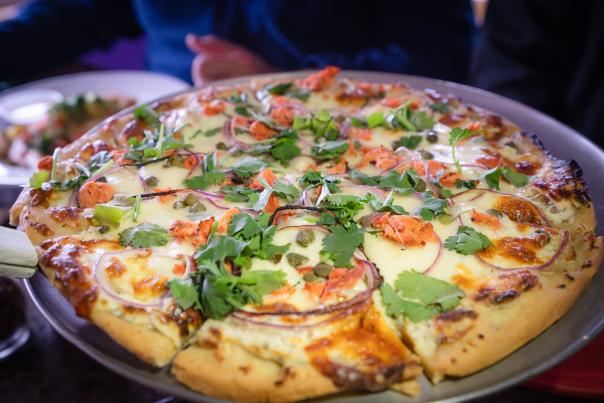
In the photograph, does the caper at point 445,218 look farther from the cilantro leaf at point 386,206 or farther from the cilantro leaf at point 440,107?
the cilantro leaf at point 440,107

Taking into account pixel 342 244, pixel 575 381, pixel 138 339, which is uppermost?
pixel 342 244

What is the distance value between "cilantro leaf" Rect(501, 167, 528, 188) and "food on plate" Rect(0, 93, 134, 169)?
2.60 meters

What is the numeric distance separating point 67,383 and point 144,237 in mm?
728

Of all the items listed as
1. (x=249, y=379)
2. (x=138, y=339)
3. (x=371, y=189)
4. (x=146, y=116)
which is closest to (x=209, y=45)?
(x=146, y=116)

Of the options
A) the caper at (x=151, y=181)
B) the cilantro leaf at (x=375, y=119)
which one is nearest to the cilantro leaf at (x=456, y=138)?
the cilantro leaf at (x=375, y=119)

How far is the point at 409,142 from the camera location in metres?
2.05

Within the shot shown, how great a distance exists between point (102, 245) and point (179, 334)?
399 mm

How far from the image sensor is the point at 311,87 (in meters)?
2.41

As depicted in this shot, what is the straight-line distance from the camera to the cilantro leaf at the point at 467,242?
149cm

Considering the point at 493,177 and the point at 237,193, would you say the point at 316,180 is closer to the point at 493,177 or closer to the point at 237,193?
the point at 237,193

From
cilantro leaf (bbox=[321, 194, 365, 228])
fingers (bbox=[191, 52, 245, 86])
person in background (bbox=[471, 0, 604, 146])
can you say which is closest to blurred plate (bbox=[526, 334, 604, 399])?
cilantro leaf (bbox=[321, 194, 365, 228])

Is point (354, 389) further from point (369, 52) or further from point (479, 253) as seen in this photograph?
point (369, 52)

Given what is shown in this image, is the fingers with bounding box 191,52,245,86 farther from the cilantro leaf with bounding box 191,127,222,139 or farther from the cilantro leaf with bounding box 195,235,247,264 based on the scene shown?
the cilantro leaf with bounding box 195,235,247,264

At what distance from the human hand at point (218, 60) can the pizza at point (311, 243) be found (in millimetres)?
1285
